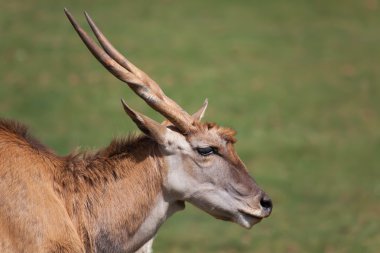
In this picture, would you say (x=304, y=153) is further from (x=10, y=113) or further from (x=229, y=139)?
(x=229, y=139)

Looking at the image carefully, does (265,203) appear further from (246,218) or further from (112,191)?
(112,191)

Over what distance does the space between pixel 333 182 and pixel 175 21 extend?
30.0 ft

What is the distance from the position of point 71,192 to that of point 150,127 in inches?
38.4

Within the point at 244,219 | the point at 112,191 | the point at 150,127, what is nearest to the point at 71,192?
the point at 112,191

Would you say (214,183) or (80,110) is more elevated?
(214,183)

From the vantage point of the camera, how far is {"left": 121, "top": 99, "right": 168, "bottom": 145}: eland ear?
8379 millimetres

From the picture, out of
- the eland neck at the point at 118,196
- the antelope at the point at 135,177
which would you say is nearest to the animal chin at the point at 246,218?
the antelope at the point at 135,177

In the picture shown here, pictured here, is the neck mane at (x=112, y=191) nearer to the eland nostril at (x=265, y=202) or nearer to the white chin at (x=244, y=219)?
the white chin at (x=244, y=219)

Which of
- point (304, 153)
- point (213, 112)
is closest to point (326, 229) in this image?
point (304, 153)

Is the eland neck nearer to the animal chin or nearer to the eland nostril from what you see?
the animal chin

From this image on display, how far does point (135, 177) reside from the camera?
8617 millimetres

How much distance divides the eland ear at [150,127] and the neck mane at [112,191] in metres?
0.16

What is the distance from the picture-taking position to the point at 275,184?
1952 cm

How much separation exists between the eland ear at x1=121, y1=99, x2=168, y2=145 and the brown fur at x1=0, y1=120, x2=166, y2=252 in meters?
0.18
